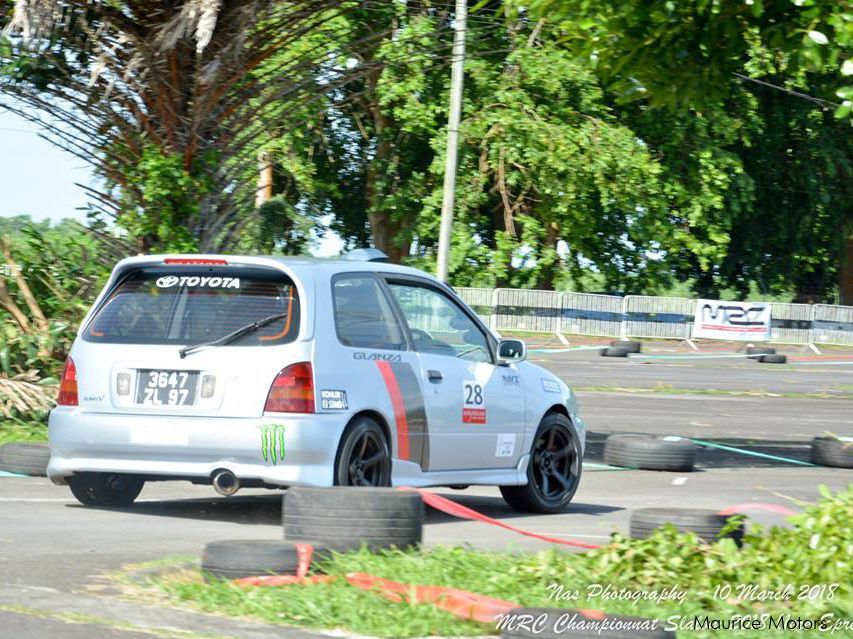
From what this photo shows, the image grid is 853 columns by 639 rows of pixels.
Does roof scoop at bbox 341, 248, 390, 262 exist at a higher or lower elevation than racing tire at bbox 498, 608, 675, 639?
higher

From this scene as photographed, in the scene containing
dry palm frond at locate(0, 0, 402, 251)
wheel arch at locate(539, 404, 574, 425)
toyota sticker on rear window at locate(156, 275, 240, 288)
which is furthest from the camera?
dry palm frond at locate(0, 0, 402, 251)

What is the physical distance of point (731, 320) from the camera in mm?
41562

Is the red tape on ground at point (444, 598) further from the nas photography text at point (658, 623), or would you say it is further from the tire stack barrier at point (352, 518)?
the tire stack barrier at point (352, 518)

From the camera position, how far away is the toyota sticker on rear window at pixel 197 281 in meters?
8.58

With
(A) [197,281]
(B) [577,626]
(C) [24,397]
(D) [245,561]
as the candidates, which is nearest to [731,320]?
(C) [24,397]

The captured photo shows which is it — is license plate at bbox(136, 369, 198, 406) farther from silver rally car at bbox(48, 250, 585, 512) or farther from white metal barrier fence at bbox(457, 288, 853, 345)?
white metal barrier fence at bbox(457, 288, 853, 345)

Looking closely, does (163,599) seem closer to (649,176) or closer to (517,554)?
(517,554)

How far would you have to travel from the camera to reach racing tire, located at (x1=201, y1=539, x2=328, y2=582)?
5883 mm

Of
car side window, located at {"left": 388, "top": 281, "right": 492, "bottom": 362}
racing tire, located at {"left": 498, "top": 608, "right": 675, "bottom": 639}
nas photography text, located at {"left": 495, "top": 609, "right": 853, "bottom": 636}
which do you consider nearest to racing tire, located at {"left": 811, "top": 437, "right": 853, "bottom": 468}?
car side window, located at {"left": 388, "top": 281, "right": 492, "bottom": 362}

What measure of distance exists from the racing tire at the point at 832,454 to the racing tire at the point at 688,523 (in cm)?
765

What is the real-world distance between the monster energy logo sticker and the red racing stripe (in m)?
0.91

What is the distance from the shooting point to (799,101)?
43.2 m

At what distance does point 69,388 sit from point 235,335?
1220mm

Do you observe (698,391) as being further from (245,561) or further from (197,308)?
(245,561)
